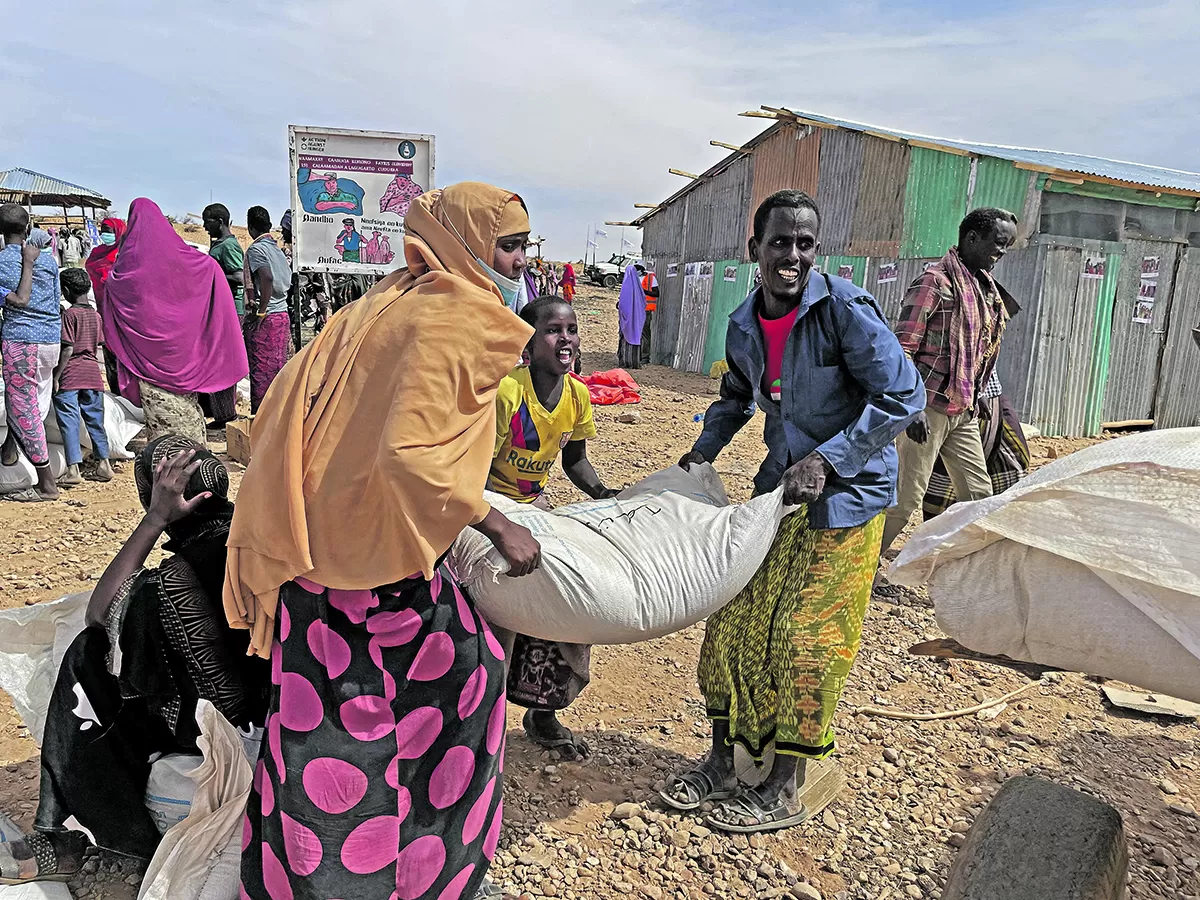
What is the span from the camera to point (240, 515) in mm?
1746

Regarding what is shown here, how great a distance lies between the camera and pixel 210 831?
1987 millimetres

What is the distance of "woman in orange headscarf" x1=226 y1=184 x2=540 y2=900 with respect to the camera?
1.64 metres

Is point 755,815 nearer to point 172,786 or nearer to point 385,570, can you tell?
point 385,570

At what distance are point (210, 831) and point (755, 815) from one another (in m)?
1.53

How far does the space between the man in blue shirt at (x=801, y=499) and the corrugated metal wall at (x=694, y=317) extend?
1339cm

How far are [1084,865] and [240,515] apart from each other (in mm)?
1768

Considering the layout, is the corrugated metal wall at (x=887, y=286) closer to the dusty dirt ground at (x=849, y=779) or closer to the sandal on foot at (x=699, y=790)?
the dusty dirt ground at (x=849, y=779)

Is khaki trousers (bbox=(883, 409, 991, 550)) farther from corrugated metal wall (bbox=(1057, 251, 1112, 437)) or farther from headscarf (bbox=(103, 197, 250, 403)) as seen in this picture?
corrugated metal wall (bbox=(1057, 251, 1112, 437))

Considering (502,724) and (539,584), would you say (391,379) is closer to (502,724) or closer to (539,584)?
(539,584)

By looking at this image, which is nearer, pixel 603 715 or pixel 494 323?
pixel 494 323

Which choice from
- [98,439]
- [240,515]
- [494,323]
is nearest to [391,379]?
[494,323]

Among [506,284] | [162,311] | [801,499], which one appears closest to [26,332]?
[162,311]

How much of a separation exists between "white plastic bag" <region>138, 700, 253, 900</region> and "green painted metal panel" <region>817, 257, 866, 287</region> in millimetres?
11336

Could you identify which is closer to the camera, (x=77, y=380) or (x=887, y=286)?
(x=77, y=380)
